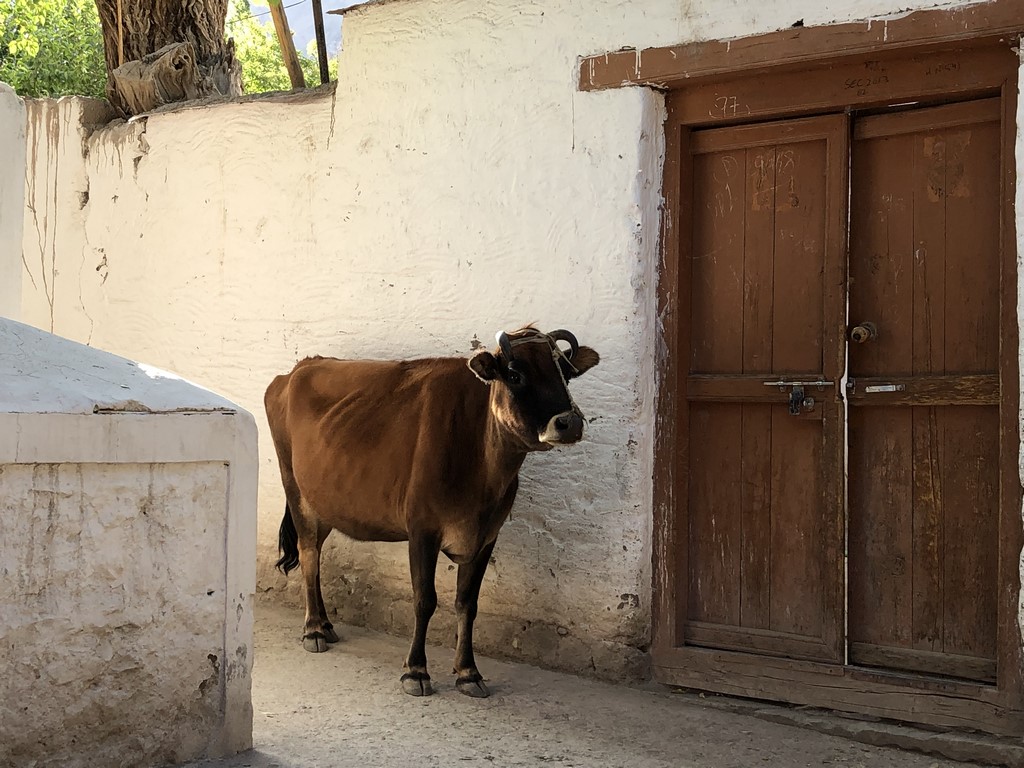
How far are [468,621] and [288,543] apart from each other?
1.60m

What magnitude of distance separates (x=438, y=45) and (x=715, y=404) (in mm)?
2469

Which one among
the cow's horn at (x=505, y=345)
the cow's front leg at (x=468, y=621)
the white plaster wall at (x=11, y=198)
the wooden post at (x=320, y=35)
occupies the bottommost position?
the cow's front leg at (x=468, y=621)

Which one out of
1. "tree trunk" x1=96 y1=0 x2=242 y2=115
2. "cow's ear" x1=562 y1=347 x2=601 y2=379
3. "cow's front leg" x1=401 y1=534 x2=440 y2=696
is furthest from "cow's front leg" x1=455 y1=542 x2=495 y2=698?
"tree trunk" x1=96 y1=0 x2=242 y2=115

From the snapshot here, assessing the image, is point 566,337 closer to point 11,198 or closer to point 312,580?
point 312,580

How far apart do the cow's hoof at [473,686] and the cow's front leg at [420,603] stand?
138mm

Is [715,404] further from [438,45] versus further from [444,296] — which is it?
[438,45]

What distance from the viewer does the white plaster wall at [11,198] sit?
6.26m

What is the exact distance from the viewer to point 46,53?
55.8 ft

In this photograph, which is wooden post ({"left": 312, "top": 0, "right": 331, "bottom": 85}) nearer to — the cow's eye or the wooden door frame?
the wooden door frame

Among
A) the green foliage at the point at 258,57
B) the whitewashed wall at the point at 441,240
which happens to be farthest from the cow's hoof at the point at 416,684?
the green foliage at the point at 258,57

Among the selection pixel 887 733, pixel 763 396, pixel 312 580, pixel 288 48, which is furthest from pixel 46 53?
pixel 887 733

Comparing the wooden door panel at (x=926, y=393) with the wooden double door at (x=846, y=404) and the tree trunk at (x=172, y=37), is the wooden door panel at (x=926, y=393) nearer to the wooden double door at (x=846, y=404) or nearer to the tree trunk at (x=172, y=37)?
the wooden double door at (x=846, y=404)

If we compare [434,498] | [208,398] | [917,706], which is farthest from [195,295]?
[917,706]

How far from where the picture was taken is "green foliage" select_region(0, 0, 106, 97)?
16719mm
